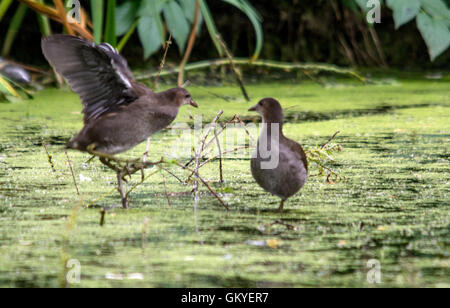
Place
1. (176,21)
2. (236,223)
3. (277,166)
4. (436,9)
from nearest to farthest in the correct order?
(236,223)
(277,166)
(176,21)
(436,9)

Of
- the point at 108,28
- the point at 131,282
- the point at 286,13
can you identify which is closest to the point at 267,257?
the point at 131,282

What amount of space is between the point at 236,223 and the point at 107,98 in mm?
732

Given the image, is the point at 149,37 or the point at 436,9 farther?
the point at 436,9

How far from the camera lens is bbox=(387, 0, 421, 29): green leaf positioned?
5.20 m

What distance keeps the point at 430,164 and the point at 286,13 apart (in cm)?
370

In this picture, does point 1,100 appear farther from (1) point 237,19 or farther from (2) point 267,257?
(2) point 267,257

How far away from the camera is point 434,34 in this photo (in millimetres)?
5176

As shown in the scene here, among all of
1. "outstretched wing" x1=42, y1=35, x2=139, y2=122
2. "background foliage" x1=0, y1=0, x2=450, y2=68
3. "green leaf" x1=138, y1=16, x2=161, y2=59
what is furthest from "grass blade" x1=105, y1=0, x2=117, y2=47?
"background foliage" x1=0, y1=0, x2=450, y2=68

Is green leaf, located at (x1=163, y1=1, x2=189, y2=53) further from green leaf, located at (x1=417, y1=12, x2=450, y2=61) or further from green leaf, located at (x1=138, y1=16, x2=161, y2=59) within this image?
green leaf, located at (x1=417, y1=12, x2=450, y2=61)

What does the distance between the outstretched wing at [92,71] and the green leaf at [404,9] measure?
266cm

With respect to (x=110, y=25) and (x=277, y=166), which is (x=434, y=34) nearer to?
(x=110, y=25)

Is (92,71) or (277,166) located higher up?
(92,71)

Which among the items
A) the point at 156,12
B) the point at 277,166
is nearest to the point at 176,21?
the point at 156,12

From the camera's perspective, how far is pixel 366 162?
3736mm
